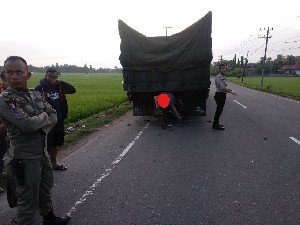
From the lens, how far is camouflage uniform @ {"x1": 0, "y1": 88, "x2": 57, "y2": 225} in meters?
2.66

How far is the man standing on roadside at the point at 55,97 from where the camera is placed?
4.83 m

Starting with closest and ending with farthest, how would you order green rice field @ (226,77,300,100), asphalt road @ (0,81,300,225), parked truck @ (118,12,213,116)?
1. asphalt road @ (0,81,300,225)
2. parked truck @ (118,12,213,116)
3. green rice field @ (226,77,300,100)

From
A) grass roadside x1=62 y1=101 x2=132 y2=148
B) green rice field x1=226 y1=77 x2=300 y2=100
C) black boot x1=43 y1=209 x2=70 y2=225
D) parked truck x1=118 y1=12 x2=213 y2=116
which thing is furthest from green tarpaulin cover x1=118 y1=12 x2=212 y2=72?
green rice field x1=226 y1=77 x2=300 y2=100

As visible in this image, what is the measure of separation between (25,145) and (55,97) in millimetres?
2241

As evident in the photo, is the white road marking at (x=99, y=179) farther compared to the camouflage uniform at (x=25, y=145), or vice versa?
the white road marking at (x=99, y=179)

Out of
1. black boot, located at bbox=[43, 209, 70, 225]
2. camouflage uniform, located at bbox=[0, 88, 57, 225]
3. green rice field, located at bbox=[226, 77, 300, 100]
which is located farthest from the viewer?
green rice field, located at bbox=[226, 77, 300, 100]

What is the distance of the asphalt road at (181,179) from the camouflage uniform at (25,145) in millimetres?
763

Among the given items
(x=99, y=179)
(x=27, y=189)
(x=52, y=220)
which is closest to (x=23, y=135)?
(x=27, y=189)

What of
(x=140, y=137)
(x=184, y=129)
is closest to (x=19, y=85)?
(x=140, y=137)

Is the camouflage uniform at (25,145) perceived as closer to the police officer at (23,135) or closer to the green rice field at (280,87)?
the police officer at (23,135)

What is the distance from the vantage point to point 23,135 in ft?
9.18

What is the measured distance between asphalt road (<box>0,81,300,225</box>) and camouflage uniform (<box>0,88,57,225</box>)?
0.76m

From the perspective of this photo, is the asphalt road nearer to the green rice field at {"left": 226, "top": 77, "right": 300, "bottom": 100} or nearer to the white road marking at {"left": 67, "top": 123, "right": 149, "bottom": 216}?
the white road marking at {"left": 67, "top": 123, "right": 149, "bottom": 216}

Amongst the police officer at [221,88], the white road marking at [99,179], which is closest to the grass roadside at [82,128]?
the white road marking at [99,179]
